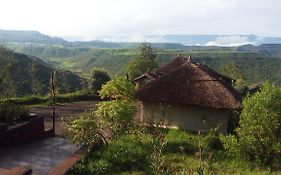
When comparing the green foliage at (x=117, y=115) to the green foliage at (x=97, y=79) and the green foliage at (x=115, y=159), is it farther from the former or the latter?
the green foliage at (x=97, y=79)

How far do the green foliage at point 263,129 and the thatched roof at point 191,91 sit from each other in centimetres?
378

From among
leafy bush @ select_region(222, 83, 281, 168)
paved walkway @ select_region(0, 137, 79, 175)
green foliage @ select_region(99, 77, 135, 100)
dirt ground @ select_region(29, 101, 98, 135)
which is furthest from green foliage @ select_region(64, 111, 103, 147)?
dirt ground @ select_region(29, 101, 98, 135)

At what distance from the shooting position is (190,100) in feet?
72.0

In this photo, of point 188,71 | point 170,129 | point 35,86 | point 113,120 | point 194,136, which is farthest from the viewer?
point 35,86

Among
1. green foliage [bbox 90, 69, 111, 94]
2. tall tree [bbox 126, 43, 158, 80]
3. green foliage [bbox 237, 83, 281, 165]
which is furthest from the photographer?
tall tree [bbox 126, 43, 158, 80]

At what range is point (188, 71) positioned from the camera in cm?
2425

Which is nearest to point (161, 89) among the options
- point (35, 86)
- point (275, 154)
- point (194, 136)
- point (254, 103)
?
point (194, 136)

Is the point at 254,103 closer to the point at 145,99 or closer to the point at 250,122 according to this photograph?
the point at 250,122

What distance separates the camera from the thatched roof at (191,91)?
21516mm

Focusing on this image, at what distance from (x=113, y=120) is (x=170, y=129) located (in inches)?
183

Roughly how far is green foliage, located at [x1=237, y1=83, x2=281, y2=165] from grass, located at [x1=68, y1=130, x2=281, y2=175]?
63 cm

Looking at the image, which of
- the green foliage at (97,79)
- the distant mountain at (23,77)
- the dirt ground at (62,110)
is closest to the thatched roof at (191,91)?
the dirt ground at (62,110)

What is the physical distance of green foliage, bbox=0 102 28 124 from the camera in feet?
52.3

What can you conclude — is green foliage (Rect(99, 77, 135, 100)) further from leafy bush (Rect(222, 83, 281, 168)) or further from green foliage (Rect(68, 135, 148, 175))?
leafy bush (Rect(222, 83, 281, 168))
